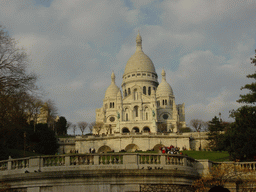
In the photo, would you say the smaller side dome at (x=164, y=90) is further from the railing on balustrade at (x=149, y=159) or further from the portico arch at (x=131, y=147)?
the railing on balustrade at (x=149, y=159)

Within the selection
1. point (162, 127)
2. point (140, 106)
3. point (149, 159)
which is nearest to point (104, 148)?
point (162, 127)

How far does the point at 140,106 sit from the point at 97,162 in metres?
111

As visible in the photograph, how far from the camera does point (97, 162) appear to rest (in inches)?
778

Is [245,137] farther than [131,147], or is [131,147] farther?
[131,147]

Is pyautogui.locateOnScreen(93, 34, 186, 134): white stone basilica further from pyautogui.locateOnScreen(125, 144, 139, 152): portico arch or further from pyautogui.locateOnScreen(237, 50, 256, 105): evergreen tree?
pyautogui.locateOnScreen(237, 50, 256, 105): evergreen tree

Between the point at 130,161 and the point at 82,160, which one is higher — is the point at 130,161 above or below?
below

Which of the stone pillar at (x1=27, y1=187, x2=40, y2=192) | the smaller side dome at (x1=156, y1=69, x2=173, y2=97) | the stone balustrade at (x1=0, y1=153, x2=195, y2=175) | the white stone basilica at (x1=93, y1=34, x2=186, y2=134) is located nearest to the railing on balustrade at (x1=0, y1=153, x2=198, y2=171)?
the stone balustrade at (x1=0, y1=153, x2=195, y2=175)

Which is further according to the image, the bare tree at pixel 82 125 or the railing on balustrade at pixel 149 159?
the bare tree at pixel 82 125

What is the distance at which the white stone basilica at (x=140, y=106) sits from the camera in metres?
119

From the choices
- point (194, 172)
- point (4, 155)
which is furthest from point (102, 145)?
point (194, 172)

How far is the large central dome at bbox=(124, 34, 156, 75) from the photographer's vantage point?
15362cm

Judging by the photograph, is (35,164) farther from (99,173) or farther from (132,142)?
(132,142)

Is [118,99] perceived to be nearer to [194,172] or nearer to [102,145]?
[102,145]

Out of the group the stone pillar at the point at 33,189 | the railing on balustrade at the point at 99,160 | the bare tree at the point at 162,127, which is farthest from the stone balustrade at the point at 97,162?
the bare tree at the point at 162,127
